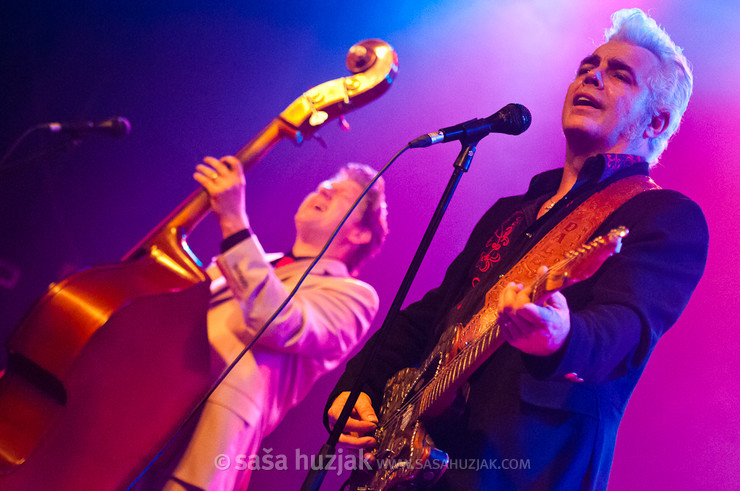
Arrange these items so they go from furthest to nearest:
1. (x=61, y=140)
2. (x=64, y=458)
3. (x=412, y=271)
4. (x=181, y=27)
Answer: (x=181, y=27) → (x=61, y=140) → (x=64, y=458) → (x=412, y=271)

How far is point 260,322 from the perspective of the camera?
7.04ft

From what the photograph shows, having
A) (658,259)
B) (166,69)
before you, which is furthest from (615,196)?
(166,69)

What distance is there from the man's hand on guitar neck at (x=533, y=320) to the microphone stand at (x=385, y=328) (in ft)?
1.25

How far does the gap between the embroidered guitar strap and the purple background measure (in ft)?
3.12

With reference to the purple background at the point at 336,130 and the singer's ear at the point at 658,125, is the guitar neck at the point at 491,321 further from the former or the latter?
the purple background at the point at 336,130

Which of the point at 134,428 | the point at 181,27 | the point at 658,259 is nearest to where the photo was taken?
the point at 658,259

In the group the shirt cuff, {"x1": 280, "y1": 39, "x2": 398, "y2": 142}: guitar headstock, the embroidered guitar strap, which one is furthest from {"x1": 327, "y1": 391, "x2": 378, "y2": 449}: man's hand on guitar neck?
{"x1": 280, "y1": 39, "x2": 398, "y2": 142}: guitar headstock

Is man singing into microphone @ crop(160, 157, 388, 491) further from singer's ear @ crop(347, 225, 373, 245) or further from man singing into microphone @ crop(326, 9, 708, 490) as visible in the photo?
man singing into microphone @ crop(326, 9, 708, 490)

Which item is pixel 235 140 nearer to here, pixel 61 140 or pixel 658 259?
pixel 61 140

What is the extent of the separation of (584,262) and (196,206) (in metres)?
1.62

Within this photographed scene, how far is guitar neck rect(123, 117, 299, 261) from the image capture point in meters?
2.08

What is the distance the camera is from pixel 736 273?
2.21 meters

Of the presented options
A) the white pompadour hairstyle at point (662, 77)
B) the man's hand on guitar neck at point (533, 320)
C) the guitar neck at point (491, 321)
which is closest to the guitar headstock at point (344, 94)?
the white pompadour hairstyle at point (662, 77)

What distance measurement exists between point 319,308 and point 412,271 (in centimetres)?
94
